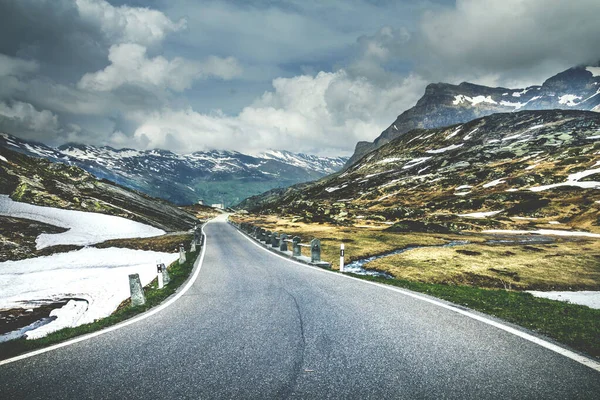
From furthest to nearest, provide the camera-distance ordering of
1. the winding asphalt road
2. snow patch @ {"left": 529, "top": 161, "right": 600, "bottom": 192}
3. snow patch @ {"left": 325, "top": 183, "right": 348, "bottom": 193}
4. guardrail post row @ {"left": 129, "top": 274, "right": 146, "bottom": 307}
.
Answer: snow patch @ {"left": 325, "top": 183, "right": 348, "bottom": 193}
snow patch @ {"left": 529, "top": 161, "right": 600, "bottom": 192}
guardrail post row @ {"left": 129, "top": 274, "right": 146, "bottom": 307}
the winding asphalt road

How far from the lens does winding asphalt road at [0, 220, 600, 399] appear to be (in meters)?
4.05

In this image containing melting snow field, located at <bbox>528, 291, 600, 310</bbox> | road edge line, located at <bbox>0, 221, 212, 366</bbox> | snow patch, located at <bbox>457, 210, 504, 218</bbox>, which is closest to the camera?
road edge line, located at <bbox>0, 221, 212, 366</bbox>

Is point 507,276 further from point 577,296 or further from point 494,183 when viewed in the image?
point 494,183

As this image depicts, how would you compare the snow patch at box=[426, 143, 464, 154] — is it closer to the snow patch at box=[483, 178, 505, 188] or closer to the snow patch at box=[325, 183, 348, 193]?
the snow patch at box=[325, 183, 348, 193]

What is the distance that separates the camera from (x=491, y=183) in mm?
101750

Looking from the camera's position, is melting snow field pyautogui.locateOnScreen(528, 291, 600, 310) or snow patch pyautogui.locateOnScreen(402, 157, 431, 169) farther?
snow patch pyautogui.locateOnScreen(402, 157, 431, 169)

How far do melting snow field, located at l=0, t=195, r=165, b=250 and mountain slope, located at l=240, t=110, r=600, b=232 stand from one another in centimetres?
4522

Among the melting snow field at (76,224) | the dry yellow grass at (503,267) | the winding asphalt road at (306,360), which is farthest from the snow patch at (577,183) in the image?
the melting snow field at (76,224)

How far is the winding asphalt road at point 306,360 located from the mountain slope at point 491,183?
5058 cm

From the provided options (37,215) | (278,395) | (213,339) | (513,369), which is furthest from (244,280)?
(37,215)

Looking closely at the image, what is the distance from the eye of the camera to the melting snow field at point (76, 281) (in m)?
13.4

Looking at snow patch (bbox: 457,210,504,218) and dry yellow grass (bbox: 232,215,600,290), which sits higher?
snow patch (bbox: 457,210,504,218)

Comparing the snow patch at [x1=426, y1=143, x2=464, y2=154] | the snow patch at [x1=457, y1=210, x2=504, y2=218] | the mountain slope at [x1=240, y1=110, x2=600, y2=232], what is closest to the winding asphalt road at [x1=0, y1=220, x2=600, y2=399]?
the mountain slope at [x1=240, y1=110, x2=600, y2=232]

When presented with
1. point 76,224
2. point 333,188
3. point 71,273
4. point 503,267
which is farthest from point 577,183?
point 76,224
